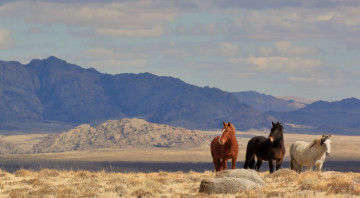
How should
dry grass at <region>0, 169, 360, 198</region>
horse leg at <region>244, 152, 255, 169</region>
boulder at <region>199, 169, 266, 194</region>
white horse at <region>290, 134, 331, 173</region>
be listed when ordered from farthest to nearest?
1. horse leg at <region>244, 152, 255, 169</region>
2. white horse at <region>290, 134, 331, 173</region>
3. boulder at <region>199, 169, 266, 194</region>
4. dry grass at <region>0, 169, 360, 198</region>

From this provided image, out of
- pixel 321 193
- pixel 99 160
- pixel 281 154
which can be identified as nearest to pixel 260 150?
pixel 281 154

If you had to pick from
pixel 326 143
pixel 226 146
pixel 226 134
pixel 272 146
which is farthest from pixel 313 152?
pixel 226 134

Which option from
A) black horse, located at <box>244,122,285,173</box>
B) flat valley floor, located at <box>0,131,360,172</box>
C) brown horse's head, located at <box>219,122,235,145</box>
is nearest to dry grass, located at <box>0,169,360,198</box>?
black horse, located at <box>244,122,285,173</box>

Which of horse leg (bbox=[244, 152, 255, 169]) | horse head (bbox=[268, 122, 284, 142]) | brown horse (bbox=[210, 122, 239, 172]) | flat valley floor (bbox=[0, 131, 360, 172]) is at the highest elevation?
horse head (bbox=[268, 122, 284, 142])

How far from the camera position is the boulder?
19427mm

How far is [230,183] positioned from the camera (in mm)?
19500

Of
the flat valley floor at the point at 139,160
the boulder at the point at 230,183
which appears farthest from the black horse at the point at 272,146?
the flat valley floor at the point at 139,160

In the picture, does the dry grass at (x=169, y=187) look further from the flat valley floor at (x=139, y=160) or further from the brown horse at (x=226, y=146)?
the flat valley floor at (x=139, y=160)

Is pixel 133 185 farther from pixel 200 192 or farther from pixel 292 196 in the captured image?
pixel 292 196

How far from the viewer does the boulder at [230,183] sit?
63.7ft

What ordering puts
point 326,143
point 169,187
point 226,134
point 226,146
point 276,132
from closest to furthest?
point 169,187
point 226,134
point 226,146
point 276,132
point 326,143

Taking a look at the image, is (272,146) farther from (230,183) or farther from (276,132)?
(230,183)

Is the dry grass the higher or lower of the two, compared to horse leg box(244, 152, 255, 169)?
lower

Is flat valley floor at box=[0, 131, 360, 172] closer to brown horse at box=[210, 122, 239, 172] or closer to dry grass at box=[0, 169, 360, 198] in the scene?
dry grass at box=[0, 169, 360, 198]
